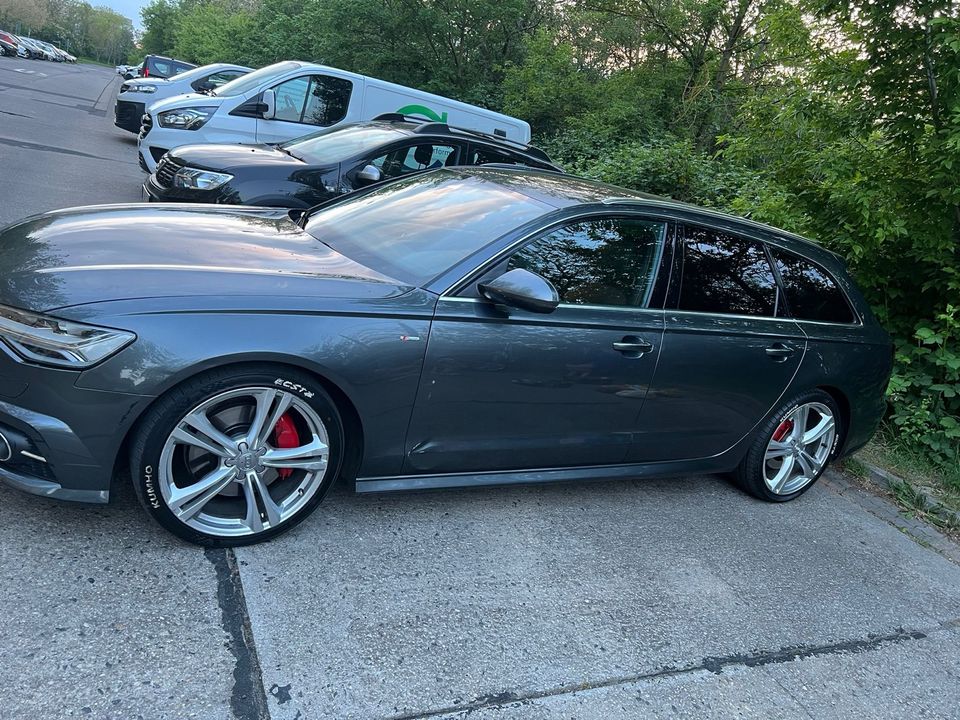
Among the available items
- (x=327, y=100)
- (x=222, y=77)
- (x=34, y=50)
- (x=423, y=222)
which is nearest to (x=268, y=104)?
(x=327, y=100)

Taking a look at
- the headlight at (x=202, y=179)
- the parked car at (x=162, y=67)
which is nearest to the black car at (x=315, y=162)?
the headlight at (x=202, y=179)

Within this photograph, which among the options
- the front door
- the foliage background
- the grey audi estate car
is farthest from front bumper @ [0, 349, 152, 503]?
the foliage background

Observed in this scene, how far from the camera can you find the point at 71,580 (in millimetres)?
2678

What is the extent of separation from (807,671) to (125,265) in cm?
308

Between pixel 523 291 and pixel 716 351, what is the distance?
131cm

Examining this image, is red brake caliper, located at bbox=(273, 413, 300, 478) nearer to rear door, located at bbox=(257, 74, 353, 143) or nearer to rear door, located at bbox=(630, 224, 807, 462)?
rear door, located at bbox=(630, 224, 807, 462)

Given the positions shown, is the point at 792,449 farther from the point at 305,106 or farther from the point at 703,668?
the point at 305,106

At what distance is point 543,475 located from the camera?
369 cm

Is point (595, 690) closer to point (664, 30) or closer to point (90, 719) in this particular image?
point (90, 719)

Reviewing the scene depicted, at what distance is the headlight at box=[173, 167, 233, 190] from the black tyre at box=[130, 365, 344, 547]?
3.79 meters

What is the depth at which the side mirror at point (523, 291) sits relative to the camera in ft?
10.3

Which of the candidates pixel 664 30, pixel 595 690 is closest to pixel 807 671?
pixel 595 690

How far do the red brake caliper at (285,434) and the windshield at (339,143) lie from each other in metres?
4.13

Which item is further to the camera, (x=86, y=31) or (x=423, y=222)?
(x=86, y=31)
